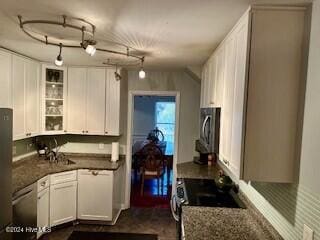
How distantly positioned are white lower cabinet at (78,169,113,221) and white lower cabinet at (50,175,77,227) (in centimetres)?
8

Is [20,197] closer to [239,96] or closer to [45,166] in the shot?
[45,166]

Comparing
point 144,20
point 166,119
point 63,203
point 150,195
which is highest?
point 144,20

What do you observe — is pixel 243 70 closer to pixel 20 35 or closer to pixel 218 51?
pixel 218 51

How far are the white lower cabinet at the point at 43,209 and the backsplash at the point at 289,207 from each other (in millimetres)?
2555

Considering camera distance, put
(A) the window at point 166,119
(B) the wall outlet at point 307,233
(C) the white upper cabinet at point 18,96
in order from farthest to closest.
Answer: (A) the window at point 166,119 → (C) the white upper cabinet at point 18,96 → (B) the wall outlet at point 307,233

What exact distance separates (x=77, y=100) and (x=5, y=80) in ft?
4.15

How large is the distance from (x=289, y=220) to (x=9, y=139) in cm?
235

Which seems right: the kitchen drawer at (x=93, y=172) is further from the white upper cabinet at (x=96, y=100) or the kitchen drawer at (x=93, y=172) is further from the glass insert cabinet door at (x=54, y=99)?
the glass insert cabinet door at (x=54, y=99)

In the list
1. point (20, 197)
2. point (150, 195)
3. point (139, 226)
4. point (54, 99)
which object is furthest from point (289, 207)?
point (150, 195)

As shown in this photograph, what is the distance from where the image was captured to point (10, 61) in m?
3.13

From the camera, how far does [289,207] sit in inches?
63.9

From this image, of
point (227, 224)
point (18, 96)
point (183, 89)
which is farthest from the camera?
point (183, 89)

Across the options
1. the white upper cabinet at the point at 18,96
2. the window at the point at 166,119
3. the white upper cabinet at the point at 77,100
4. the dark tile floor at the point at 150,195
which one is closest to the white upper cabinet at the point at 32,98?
the white upper cabinet at the point at 18,96

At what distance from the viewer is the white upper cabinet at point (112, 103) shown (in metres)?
4.19
